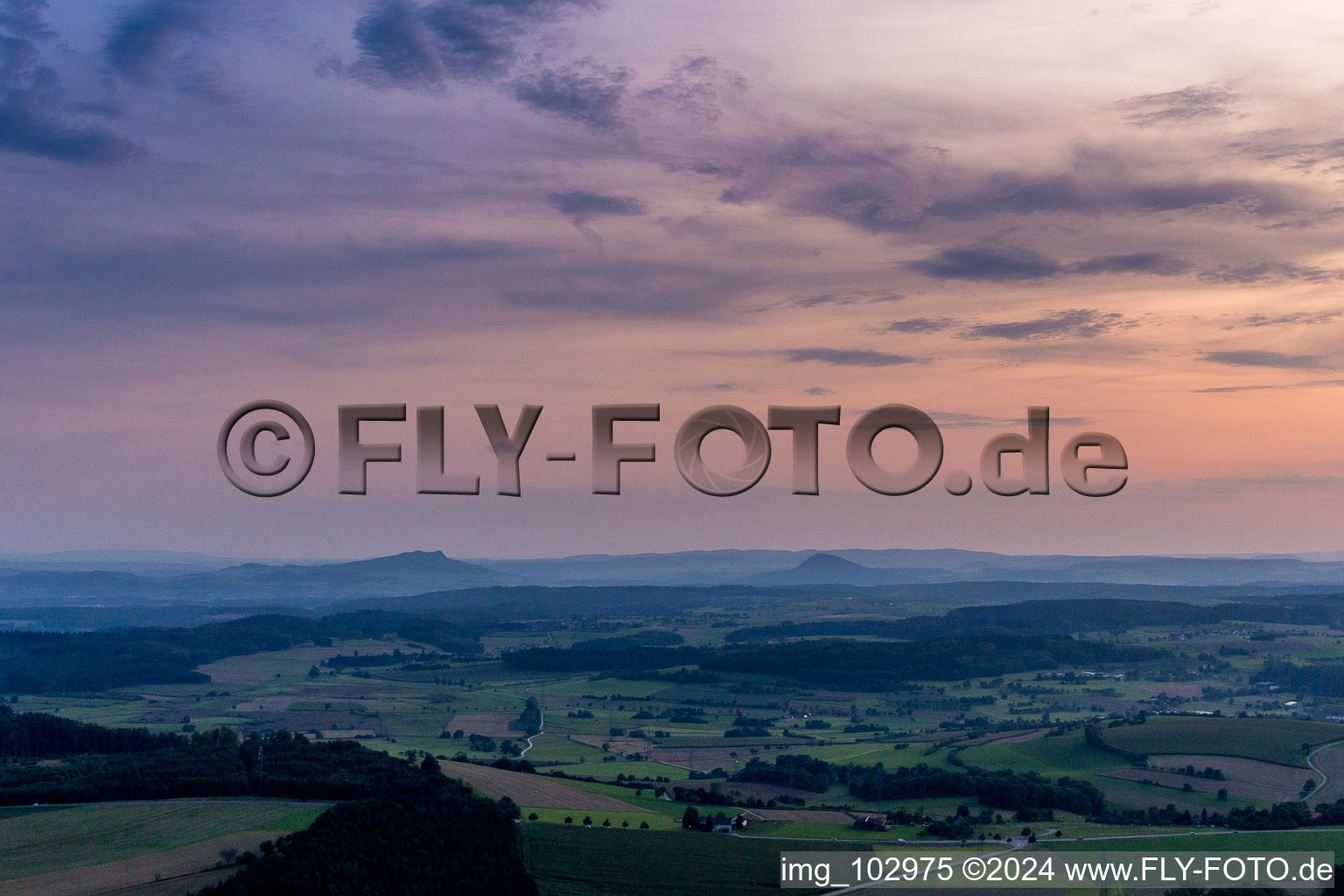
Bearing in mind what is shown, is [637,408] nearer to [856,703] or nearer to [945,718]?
[945,718]

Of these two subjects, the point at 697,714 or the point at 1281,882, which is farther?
the point at 697,714

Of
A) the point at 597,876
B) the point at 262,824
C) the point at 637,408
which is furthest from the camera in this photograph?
the point at 262,824

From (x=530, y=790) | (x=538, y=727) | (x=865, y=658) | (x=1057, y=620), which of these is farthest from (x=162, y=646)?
(x=1057, y=620)

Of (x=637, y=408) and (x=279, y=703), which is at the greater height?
(x=637, y=408)

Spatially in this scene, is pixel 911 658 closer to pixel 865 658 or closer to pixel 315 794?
pixel 865 658

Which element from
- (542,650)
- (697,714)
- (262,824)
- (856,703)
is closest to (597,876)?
(262,824)

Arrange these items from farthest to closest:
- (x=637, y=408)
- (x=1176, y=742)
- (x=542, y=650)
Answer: (x=542, y=650)
(x=1176, y=742)
(x=637, y=408)

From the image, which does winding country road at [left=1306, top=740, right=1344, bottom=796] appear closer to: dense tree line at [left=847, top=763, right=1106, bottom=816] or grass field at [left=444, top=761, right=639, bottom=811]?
dense tree line at [left=847, top=763, right=1106, bottom=816]
